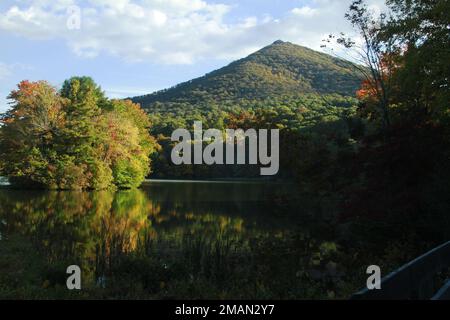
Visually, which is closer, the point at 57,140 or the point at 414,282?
the point at 414,282

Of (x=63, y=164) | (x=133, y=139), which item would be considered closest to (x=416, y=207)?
(x=63, y=164)

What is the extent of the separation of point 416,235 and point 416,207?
3.41ft

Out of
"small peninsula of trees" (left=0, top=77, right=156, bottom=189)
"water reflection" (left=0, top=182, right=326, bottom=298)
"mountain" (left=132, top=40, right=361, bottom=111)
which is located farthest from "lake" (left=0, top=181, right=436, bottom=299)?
"mountain" (left=132, top=40, right=361, bottom=111)

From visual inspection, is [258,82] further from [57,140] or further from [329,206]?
[329,206]

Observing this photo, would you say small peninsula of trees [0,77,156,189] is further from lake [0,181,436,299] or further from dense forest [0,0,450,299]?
lake [0,181,436,299]

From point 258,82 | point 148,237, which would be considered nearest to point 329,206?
point 148,237

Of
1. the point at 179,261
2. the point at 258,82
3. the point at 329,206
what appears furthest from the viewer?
the point at 258,82

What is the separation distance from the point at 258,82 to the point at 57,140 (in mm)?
88238

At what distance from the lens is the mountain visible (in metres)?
113

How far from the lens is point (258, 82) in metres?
123

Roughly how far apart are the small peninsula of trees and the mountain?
6774 centimetres

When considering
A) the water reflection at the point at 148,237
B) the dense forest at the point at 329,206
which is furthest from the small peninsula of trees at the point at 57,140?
the water reflection at the point at 148,237
